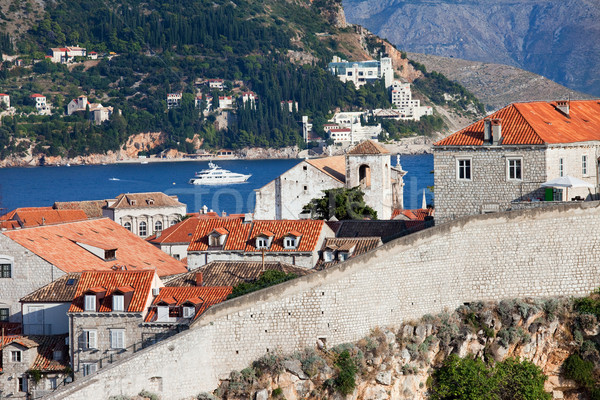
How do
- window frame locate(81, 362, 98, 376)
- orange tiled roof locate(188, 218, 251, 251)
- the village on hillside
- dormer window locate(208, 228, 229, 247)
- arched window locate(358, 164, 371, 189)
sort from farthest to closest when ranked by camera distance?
arched window locate(358, 164, 371, 189) < dormer window locate(208, 228, 229, 247) < orange tiled roof locate(188, 218, 251, 251) < the village on hillside < window frame locate(81, 362, 98, 376)

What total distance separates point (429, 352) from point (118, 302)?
399 inches

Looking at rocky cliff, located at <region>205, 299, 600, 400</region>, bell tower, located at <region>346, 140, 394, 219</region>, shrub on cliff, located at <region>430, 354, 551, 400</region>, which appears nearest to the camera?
rocky cliff, located at <region>205, 299, 600, 400</region>

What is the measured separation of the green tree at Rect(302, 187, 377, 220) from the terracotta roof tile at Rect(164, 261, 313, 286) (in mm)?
16303

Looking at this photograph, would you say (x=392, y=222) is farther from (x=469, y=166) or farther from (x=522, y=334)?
(x=522, y=334)

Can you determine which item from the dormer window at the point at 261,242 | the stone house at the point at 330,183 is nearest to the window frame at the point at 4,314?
the dormer window at the point at 261,242

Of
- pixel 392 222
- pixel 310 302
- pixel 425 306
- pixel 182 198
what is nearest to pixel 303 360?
pixel 310 302

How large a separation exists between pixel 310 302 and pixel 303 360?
5.47ft

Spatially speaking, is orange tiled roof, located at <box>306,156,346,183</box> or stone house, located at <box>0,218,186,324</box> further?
orange tiled roof, located at <box>306,156,346,183</box>

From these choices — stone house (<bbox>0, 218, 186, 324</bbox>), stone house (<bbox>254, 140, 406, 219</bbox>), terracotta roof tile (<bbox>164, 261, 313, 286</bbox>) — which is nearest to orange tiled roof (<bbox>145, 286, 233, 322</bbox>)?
terracotta roof tile (<bbox>164, 261, 313, 286</bbox>)

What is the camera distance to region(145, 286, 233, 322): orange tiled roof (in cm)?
3400

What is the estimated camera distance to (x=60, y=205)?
7756 cm

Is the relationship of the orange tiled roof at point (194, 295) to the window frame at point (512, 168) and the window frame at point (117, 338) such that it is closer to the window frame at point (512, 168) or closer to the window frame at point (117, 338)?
the window frame at point (117, 338)

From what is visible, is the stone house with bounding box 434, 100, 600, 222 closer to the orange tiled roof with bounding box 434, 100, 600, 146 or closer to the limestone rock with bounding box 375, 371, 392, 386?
the orange tiled roof with bounding box 434, 100, 600, 146

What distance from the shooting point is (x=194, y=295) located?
114 ft
